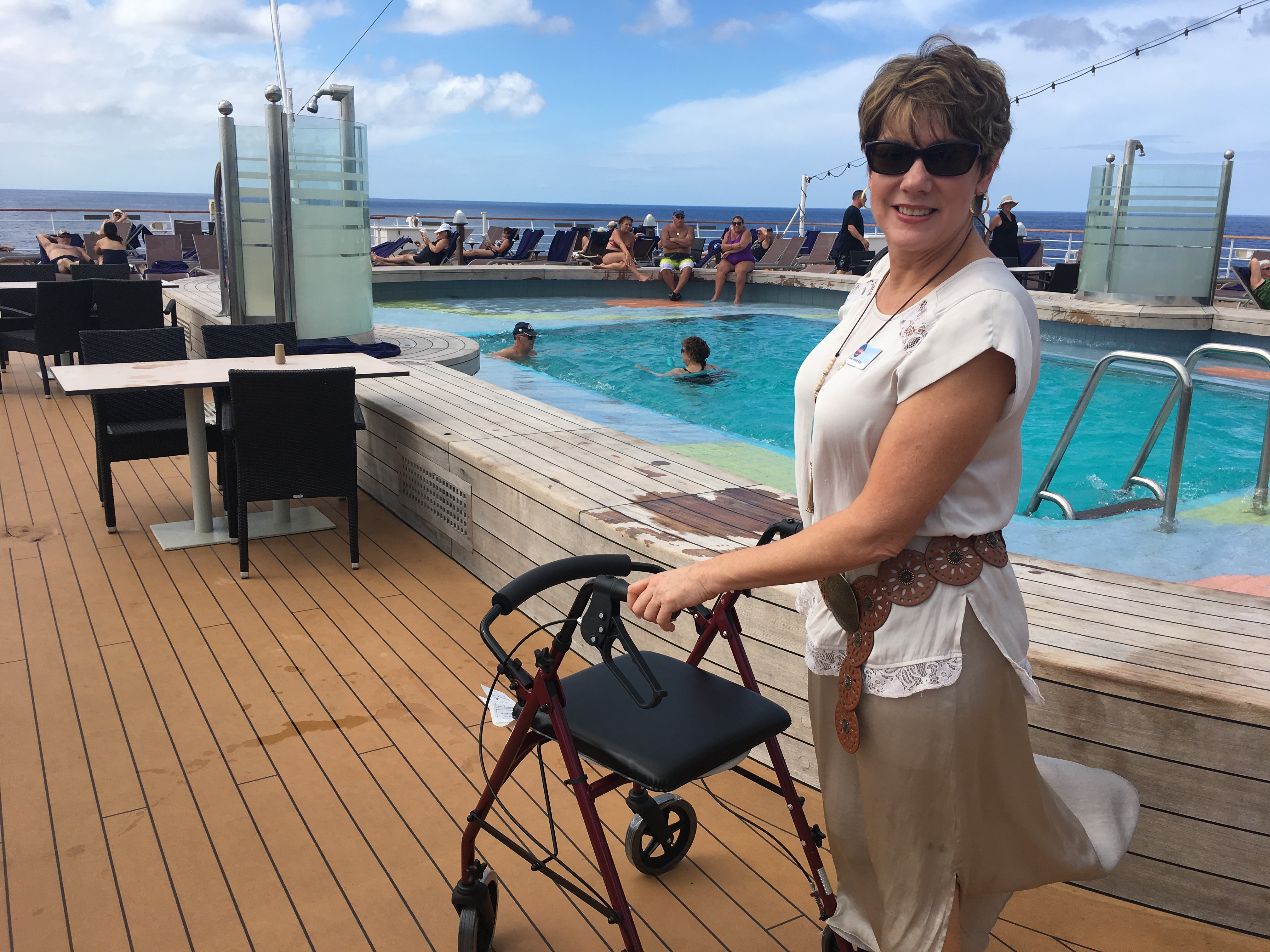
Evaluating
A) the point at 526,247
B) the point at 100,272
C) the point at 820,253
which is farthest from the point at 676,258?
the point at 100,272

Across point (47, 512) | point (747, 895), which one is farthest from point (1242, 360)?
point (47, 512)

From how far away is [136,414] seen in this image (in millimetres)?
4500

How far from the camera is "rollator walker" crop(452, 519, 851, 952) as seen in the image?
1478mm

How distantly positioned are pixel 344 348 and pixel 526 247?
11.0m

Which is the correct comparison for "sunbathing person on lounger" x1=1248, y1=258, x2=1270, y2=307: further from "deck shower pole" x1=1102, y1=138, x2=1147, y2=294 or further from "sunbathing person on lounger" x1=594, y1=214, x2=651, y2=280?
"sunbathing person on lounger" x1=594, y1=214, x2=651, y2=280

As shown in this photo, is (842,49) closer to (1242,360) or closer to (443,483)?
(1242,360)

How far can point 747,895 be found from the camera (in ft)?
6.90

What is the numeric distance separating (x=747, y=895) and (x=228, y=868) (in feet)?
3.91

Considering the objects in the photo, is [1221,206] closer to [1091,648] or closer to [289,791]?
[1091,648]

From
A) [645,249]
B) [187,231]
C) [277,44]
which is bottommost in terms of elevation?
[645,249]

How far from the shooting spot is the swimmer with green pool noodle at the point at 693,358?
28.3 feet

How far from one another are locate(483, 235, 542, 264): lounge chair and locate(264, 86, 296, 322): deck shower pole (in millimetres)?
10020

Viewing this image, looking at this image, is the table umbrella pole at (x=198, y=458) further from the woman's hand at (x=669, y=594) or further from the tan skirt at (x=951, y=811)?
the tan skirt at (x=951, y=811)

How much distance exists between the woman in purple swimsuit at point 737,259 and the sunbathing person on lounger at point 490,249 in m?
4.11
